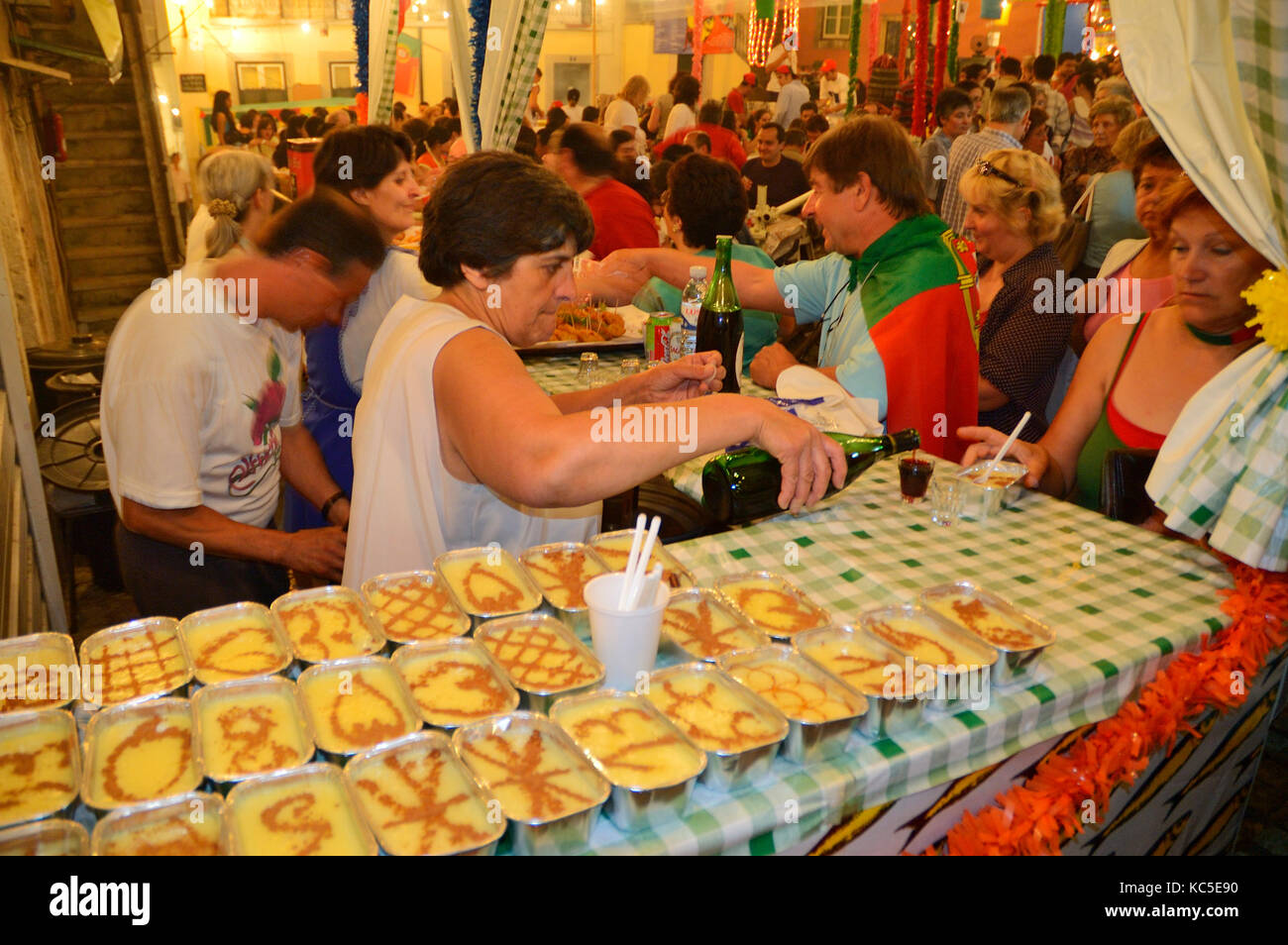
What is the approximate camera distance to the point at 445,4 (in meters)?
5.82

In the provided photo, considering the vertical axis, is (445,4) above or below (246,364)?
above

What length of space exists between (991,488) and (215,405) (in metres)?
2.20

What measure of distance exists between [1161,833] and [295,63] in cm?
2398

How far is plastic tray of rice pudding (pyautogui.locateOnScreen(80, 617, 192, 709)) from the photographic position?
1.47 m

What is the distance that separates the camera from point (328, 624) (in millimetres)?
1705

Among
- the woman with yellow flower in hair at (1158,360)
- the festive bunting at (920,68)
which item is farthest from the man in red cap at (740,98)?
the woman with yellow flower in hair at (1158,360)

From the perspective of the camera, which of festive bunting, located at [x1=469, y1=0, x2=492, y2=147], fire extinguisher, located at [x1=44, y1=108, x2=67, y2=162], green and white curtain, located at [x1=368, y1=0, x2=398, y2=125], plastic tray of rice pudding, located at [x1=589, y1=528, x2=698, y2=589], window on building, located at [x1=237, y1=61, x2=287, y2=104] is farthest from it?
window on building, located at [x1=237, y1=61, x2=287, y2=104]

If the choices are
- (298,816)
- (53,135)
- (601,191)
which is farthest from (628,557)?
(53,135)

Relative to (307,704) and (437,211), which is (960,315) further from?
(307,704)

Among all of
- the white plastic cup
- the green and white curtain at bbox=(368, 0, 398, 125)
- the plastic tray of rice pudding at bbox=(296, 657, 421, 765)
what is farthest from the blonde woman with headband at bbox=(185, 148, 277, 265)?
the green and white curtain at bbox=(368, 0, 398, 125)

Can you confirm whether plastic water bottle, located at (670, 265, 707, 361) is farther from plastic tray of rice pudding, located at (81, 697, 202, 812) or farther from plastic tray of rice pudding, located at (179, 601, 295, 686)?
plastic tray of rice pudding, located at (81, 697, 202, 812)

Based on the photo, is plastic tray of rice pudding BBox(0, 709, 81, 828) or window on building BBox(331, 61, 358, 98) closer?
plastic tray of rice pudding BBox(0, 709, 81, 828)
